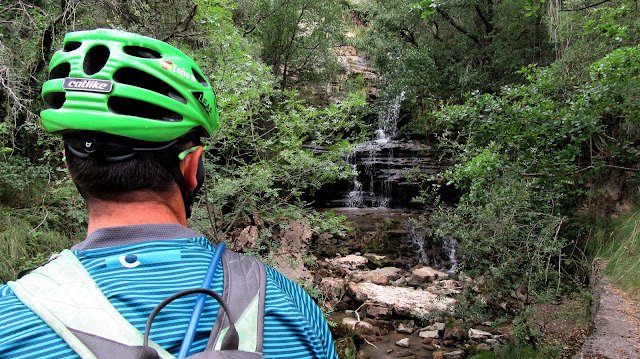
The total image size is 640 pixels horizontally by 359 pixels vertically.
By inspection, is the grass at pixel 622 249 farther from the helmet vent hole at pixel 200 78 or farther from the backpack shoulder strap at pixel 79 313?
the backpack shoulder strap at pixel 79 313

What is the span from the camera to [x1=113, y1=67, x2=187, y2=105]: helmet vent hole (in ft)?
3.77

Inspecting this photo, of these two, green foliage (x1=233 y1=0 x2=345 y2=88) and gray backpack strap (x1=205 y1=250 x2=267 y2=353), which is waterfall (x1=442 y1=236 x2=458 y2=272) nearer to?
green foliage (x1=233 y1=0 x2=345 y2=88)

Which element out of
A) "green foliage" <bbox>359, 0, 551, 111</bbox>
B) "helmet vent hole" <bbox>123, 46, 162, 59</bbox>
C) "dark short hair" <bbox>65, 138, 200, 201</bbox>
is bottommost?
"dark short hair" <bbox>65, 138, 200, 201</bbox>

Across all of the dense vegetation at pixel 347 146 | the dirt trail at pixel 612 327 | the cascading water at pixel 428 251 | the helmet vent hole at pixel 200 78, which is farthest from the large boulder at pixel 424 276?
the helmet vent hole at pixel 200 78

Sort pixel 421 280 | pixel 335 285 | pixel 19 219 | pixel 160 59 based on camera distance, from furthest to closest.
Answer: pixel 421 280
pixel 335 285
pixel 19 219
pixel 160 59

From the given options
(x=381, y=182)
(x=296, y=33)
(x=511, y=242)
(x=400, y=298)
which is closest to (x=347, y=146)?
(x=511, y=242)

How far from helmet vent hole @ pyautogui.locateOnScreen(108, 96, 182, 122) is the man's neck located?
0.79 feet

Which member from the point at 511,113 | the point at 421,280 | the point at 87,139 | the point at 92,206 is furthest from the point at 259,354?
the point at 421,280

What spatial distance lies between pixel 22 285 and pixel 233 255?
0.43m

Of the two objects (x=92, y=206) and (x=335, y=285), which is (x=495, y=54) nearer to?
(x=335, y=285)

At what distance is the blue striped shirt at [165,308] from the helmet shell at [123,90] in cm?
34

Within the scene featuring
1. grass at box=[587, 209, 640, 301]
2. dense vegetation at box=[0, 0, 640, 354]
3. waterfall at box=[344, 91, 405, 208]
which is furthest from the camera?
waterfall at box=[344, 91, 405, 208]

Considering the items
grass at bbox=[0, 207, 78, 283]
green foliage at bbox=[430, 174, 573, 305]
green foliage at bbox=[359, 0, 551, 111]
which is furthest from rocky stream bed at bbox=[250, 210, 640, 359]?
green foliage at bbox=[359, 0, 551, 111]

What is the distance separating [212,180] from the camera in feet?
16.3
